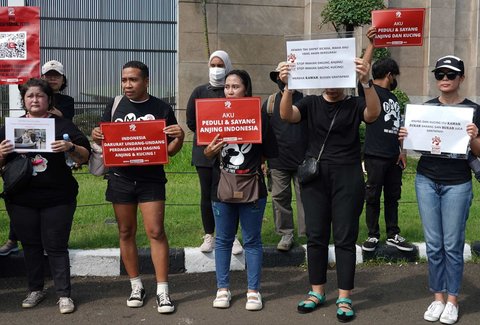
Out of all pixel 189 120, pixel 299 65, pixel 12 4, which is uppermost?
pixel 12 4

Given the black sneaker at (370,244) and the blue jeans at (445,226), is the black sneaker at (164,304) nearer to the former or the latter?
the blue jeans at (445,226)

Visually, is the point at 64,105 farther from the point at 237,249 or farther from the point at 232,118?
the point at 237,249

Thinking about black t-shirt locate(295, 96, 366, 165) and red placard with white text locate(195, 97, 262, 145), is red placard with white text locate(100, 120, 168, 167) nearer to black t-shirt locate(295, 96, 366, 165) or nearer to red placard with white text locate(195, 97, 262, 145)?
red placard with white text locate(195, 97, 262, 145)

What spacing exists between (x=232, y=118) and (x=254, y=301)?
1426 mm

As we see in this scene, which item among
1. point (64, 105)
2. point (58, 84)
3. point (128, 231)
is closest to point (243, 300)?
point (128, 231)

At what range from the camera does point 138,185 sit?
16.3 feet

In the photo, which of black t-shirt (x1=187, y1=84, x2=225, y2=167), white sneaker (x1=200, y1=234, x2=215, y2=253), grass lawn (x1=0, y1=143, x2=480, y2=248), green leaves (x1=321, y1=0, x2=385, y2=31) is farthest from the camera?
green leaves (x1=321, y1=0, x2=385, y2=31)

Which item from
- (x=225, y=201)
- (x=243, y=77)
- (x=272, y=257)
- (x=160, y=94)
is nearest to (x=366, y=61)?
(x=243, y=77)

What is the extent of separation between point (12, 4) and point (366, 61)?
4.06 m

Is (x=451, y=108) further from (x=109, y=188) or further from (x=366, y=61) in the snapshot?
(x=109, y=188)

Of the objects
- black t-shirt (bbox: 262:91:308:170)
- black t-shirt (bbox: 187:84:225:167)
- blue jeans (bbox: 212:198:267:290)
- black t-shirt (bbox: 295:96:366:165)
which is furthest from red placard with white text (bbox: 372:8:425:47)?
blue jeans (bbox: 212:198:267:290)

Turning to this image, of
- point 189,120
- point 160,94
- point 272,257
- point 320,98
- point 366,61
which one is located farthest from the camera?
point 160,94

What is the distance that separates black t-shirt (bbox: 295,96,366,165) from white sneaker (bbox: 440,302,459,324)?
1263 millimetres

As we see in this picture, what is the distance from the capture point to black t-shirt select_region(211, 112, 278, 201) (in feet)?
16.2
